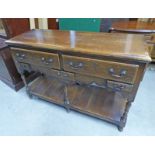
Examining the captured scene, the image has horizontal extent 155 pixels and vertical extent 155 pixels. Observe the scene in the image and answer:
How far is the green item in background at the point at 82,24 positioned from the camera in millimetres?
3301

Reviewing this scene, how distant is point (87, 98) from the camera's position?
1.66 meters

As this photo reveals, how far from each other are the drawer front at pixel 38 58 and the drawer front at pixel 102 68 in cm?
10

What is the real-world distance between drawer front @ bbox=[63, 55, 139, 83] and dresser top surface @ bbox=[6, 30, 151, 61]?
0.07m

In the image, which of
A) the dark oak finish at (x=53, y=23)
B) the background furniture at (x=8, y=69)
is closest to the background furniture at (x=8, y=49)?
the background furniture at (x=8, y=69)

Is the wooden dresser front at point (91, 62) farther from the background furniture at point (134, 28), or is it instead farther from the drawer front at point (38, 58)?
the background furniture at point (134, 28)

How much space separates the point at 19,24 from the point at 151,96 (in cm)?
194

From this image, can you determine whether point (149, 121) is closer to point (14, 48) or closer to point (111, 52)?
point (111, 52)

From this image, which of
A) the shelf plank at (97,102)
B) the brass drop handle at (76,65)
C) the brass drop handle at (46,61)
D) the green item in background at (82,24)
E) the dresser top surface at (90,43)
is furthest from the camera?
the green item in background at (82,24)

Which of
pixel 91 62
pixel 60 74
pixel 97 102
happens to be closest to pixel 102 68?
pixel 91 62

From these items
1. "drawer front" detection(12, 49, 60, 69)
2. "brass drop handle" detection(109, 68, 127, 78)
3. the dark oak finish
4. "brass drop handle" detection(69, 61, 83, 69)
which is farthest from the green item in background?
"brass drop handle" detection(109, 68, 127, 78)

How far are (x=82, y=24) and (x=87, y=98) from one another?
2352 millimetres

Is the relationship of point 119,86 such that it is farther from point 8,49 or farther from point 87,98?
point 8,49
